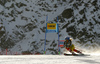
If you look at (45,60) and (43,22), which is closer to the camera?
(45,60)

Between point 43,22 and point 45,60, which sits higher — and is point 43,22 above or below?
above

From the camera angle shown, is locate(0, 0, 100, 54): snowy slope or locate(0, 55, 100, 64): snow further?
locate(0, 0, 100, 54): snowy slope

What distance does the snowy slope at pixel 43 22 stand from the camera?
27984 millimetres

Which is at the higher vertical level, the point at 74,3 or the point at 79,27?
the point at 74,3

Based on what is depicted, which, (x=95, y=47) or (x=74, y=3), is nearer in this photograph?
(x=95, y=47)

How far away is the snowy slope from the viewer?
28.0 meters

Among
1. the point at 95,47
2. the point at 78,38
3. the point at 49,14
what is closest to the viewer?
the point at 95,47

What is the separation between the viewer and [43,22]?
3209 centimetres

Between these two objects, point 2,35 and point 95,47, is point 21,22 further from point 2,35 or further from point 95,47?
point 95,47

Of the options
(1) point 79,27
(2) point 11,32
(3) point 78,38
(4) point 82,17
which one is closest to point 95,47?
(3) point 78,38

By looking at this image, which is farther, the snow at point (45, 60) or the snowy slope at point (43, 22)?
the snowy slope at point (43, 22)

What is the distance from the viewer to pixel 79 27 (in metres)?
30.9

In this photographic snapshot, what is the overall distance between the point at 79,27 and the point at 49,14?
26.6 ft

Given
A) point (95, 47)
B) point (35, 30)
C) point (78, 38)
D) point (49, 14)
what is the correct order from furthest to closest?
point (49, 14) → point (35, 30) → point (78, 38) → point (95, 47)
